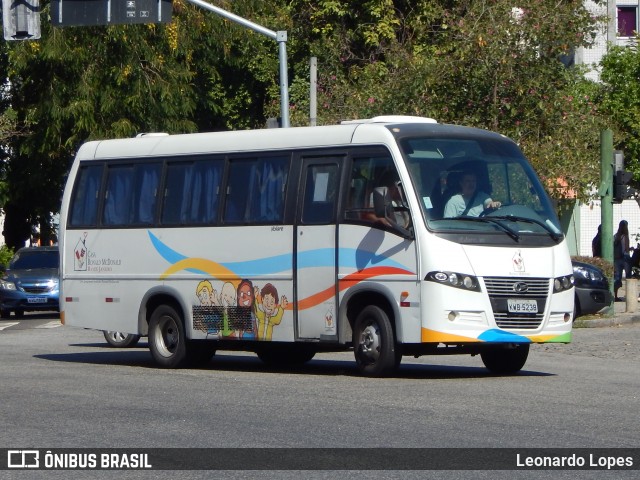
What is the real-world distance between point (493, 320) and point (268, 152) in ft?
11.5

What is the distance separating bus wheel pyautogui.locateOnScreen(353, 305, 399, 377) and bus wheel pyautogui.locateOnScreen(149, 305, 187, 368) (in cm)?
281

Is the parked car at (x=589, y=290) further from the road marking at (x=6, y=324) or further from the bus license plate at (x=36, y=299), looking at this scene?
the bus license plate at (x=36, y=299)

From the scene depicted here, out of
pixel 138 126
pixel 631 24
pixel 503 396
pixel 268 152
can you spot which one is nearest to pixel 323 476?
pixel 503 396

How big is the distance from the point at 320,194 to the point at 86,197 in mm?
4216

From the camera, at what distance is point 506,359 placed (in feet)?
56.7

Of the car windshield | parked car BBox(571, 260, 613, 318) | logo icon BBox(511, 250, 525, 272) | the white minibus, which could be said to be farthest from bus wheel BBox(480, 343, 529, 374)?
the car windshield

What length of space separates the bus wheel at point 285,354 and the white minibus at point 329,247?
2cm

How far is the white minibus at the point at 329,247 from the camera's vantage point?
16.0 m

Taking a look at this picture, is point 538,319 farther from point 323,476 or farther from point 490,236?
point 323,476

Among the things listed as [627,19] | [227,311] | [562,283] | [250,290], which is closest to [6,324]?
[227,311]

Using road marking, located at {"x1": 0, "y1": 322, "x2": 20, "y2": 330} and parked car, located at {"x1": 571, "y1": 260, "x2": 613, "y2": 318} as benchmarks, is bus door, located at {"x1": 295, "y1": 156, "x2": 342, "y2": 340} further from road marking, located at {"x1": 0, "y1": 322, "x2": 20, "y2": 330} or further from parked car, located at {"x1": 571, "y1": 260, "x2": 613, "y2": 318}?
road marking, located at {"x1": 0, "y1": 322, "x2": 20, "y2": 330}

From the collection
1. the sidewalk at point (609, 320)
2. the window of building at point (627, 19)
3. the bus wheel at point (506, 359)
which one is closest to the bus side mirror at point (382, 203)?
the bus wheel at point (506, 359)

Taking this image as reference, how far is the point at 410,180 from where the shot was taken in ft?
52.7

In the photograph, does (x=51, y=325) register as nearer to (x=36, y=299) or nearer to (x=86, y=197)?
(x=36, y=299)
